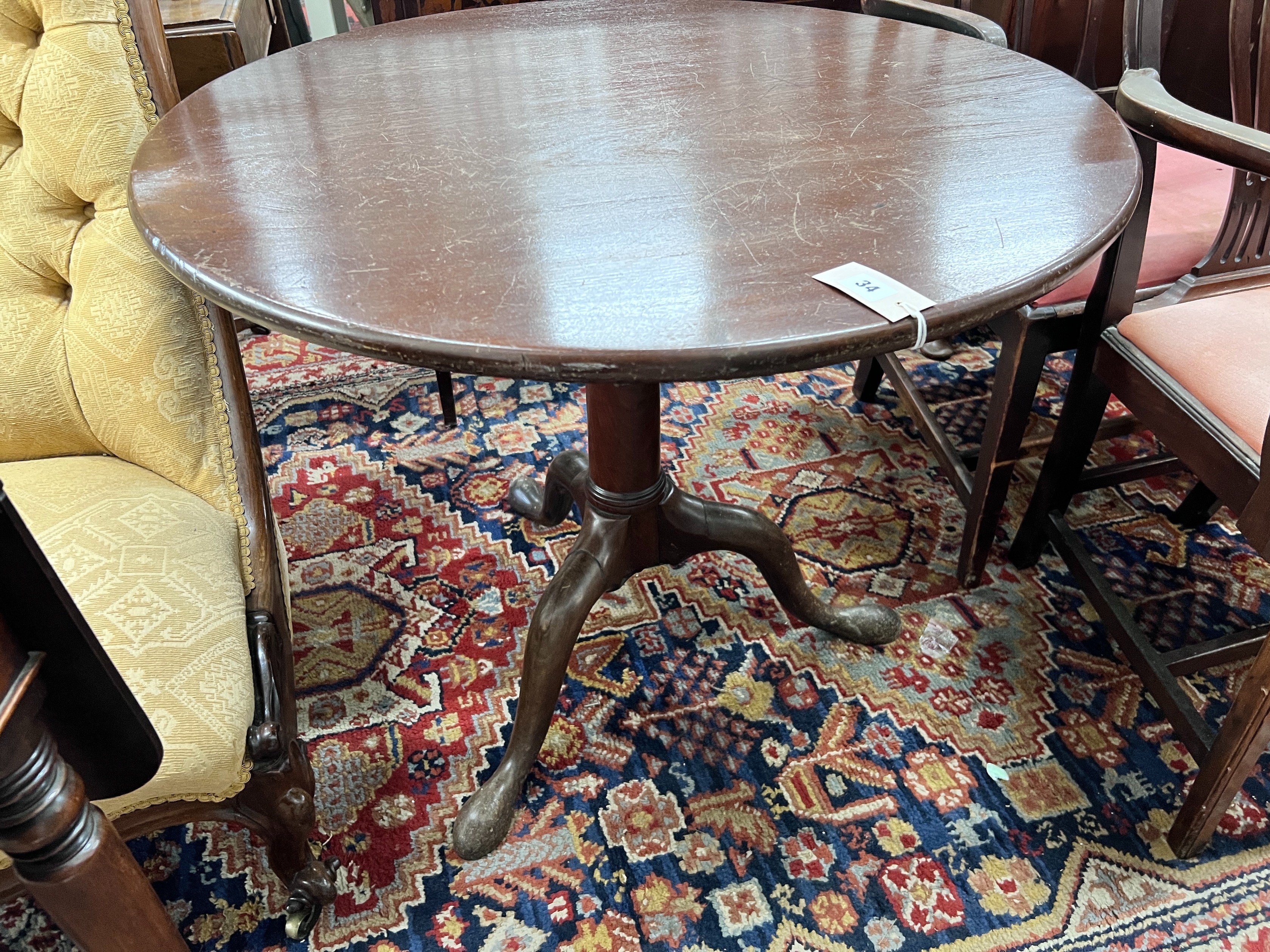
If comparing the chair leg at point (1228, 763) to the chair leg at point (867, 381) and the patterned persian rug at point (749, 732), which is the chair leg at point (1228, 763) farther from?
the chair leg at point (867, 381)

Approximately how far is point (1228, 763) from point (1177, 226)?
747 millimetres

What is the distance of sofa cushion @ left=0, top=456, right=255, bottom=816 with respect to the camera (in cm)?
78

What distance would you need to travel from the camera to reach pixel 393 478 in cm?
172

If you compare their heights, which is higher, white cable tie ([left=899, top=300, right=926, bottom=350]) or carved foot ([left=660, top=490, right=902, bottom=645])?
white cable tie ([left=899, top=300, right=926, bottom=350])

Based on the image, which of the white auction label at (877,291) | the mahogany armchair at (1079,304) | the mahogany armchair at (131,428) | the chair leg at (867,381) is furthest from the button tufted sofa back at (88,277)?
the chair leg at (867,381)

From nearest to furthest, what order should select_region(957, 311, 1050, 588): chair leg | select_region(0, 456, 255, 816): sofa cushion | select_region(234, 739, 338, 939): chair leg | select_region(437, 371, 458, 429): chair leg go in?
select_region(0, 456, 255, 816): sofa cushion, select_region(234, 739, 338, 939): chair leg, select_region(957, 311, 1050, 588): chair leg, select_region(437, 371, 458, 429): chair leg

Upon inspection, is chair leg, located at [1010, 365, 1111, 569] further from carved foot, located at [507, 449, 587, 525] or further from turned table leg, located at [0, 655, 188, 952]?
turned table leg, located at [0, 655, 188, 952]

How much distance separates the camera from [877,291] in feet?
2.12

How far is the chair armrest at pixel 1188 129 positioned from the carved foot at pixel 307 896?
1232 millimetres

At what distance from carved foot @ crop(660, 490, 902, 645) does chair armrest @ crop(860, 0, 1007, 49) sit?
72cm

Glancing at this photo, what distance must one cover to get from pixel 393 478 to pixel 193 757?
983 mm

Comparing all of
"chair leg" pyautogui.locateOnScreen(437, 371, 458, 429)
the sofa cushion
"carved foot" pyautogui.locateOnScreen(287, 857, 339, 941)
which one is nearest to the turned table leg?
the sofa cushion

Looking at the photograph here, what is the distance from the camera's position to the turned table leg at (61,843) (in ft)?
1.51

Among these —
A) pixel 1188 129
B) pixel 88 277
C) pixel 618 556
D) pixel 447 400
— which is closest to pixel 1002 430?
pixel 1188 129
